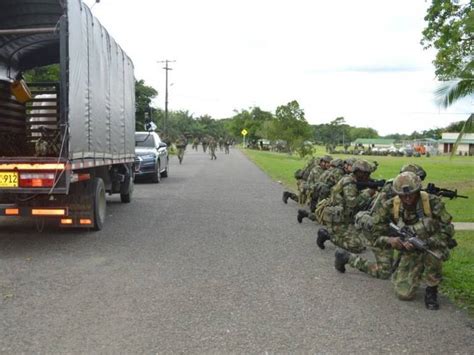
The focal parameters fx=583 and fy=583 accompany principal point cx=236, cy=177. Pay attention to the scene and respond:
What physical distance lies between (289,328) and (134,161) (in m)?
9.26

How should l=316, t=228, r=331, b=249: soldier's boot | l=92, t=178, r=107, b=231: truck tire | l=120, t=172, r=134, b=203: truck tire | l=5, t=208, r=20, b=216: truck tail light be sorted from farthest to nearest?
l=120, t=172, r=134, b=203: truck tire, l=92, t=178, r=107, b=231: truck tire, l=316, t=228, r=331, b=249: soldier's boot, l=5, t=208, r=20, b=216: truck tail light

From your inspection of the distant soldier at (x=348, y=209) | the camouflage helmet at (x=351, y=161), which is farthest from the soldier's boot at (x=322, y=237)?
the camouflage helmet at (x=351, y=161)

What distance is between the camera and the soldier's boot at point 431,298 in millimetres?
5469

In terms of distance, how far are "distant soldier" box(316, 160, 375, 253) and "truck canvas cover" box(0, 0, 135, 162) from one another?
Answer: 3.56 metres

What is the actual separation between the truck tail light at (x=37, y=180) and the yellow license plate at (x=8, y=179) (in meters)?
0.10

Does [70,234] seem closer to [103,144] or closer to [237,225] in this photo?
[103,144]

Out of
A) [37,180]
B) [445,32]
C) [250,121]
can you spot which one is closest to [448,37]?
[445,32]

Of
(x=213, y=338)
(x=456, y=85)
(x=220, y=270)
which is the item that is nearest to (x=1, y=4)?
(x=220, y=270)

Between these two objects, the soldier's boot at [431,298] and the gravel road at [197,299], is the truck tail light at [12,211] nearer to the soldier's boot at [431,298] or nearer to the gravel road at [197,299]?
the gravel road at [197,299]

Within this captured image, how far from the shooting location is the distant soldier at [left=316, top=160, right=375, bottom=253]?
784 cm

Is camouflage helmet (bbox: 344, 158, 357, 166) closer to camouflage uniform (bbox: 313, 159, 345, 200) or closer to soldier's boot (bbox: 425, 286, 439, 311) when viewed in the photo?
camouflage uniform (bbox: 313, 159, 345, 200)

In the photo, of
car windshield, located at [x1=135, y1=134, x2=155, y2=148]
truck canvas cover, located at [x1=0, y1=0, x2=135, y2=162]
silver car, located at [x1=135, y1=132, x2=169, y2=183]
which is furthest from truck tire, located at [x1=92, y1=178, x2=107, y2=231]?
car windshield, located at [x1=135, y1=134, x2=155, y2=148]

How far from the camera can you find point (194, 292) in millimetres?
5809

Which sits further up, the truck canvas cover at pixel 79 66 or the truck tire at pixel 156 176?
the truck canvas cover at pixel 79 66
